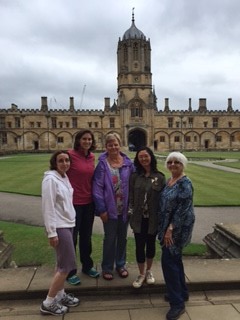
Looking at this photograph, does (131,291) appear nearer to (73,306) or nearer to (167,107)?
(73,306)

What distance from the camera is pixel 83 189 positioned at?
4297 mm

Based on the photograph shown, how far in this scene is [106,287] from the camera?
157 inches

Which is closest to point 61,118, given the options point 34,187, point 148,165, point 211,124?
point 211,124

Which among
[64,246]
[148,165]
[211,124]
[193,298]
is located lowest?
[193,298]

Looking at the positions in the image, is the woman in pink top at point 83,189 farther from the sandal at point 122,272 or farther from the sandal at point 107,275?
the sandal at point 122,272

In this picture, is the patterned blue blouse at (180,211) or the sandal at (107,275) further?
the sandal at (107,275)

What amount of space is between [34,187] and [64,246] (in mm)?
11288

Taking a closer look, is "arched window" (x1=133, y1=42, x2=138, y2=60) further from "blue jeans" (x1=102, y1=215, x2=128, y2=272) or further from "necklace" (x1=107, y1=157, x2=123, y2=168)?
"blue jeans" (x1=102, y1=215, x2=128, y2=272)

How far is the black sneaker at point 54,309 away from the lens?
139 inches

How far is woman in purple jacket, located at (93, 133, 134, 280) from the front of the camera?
4.20 metres

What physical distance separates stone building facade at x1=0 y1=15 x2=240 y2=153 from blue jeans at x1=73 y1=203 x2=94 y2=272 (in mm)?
54885

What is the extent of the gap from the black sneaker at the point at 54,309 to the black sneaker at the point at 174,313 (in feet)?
3.66

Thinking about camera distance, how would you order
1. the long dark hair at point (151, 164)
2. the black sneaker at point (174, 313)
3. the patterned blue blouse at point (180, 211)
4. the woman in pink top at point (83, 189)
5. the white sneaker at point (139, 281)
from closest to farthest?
the black sneaker at point (174, 313), the patterned blue blouse at point (180, 211), the white sneaker at point (139, 281), the long dark hair at point (151, 164), the woman in pink top at point (83, 189)

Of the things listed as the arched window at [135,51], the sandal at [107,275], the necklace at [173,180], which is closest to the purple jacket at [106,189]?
the necklace at [173,180]
